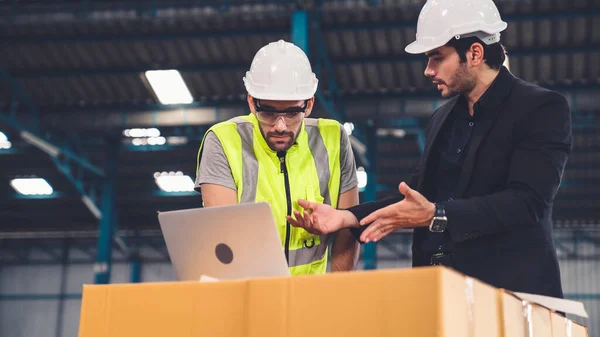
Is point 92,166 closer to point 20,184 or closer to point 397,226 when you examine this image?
point 20,184

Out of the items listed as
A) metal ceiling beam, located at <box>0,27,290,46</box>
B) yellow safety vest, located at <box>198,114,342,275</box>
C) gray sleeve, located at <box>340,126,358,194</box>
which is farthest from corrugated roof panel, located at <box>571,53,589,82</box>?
yellow safety vest, located at <box>198,114,342,275</box>

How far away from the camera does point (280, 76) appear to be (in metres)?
3.23

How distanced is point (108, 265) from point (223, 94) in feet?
14.9

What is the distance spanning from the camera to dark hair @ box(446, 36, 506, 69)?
3.03 metres

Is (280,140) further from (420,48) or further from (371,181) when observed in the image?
(371,181)

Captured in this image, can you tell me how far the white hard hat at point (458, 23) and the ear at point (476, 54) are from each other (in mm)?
37

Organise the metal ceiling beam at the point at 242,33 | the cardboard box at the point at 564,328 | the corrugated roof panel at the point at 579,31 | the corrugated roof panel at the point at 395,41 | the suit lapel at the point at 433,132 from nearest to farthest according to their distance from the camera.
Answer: the cardboard box at the point at 564,328 → the suit lapel at the point at 433,132 → the metal ceiling beam at the point at 242,33 → the corrugated roof panel at the point at 579,31 → the corrugated roof panel at the point at 395,41

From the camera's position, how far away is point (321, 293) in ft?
6.37

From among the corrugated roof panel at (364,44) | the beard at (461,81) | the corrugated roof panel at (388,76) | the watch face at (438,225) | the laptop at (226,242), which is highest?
the corrugated roof panel at (364,44)

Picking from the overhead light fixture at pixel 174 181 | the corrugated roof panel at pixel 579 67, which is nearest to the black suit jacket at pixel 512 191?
the corrugated roof panel at pixel 579 67

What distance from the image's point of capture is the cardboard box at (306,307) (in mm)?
1821

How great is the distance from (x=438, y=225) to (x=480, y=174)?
1.28 feet

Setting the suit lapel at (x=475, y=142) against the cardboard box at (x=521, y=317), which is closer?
the cardboard box at (x=521, y=317)

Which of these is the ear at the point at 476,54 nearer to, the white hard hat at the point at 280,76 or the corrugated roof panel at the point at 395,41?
the white hard hat at the point at 280,76
